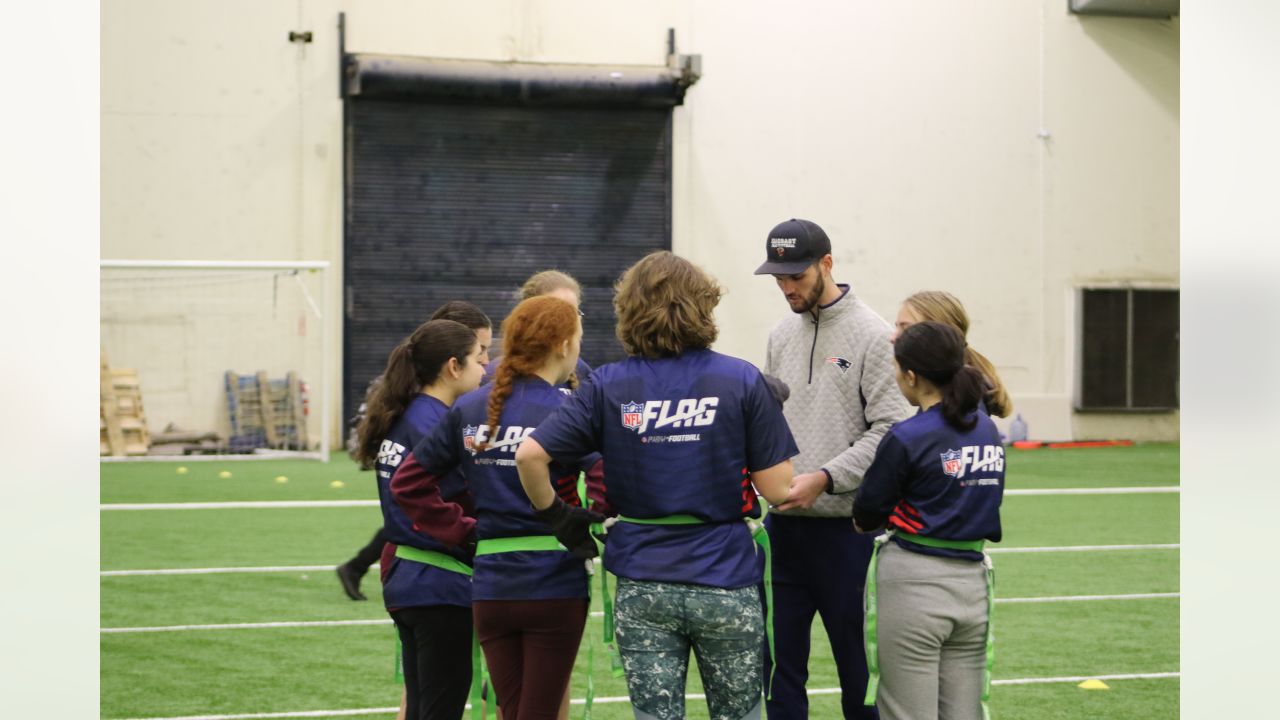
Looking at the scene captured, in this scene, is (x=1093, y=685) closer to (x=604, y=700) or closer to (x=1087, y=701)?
(x=1087, y=701)

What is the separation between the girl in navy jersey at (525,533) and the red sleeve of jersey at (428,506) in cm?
20

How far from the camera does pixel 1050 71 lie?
21.8 m

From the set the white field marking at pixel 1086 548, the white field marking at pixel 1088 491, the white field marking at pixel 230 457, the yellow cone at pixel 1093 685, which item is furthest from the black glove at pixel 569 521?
the white field marking at pixel 230 457

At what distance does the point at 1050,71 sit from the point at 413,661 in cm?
1993

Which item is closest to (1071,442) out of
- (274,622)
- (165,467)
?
(165,467)

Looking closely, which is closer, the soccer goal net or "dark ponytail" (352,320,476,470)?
"dark ponytail" (352,320,476,470)

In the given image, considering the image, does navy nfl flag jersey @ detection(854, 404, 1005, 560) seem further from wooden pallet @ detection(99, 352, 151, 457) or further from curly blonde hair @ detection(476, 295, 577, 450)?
wooden pallet @ detection(99, 352, 151, 457)

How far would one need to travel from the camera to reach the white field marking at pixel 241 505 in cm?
1209

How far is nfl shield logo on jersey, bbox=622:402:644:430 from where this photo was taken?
10.3 feet

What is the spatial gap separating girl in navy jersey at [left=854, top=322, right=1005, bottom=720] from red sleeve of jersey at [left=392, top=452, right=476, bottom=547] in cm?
107

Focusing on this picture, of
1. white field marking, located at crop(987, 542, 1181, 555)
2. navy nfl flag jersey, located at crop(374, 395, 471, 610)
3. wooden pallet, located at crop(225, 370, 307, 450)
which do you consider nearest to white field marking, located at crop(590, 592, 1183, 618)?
white field marking, located at crop(987, 542, 1181, 555)

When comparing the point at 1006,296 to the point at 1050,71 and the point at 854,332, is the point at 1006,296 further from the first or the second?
the point at 854,332

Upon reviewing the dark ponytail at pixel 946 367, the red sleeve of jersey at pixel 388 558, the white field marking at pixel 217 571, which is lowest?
the white field marking at pixel 217 571

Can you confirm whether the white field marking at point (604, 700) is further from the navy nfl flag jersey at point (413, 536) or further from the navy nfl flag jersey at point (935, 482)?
the navy nfl flag jersey at point (413, 536)
